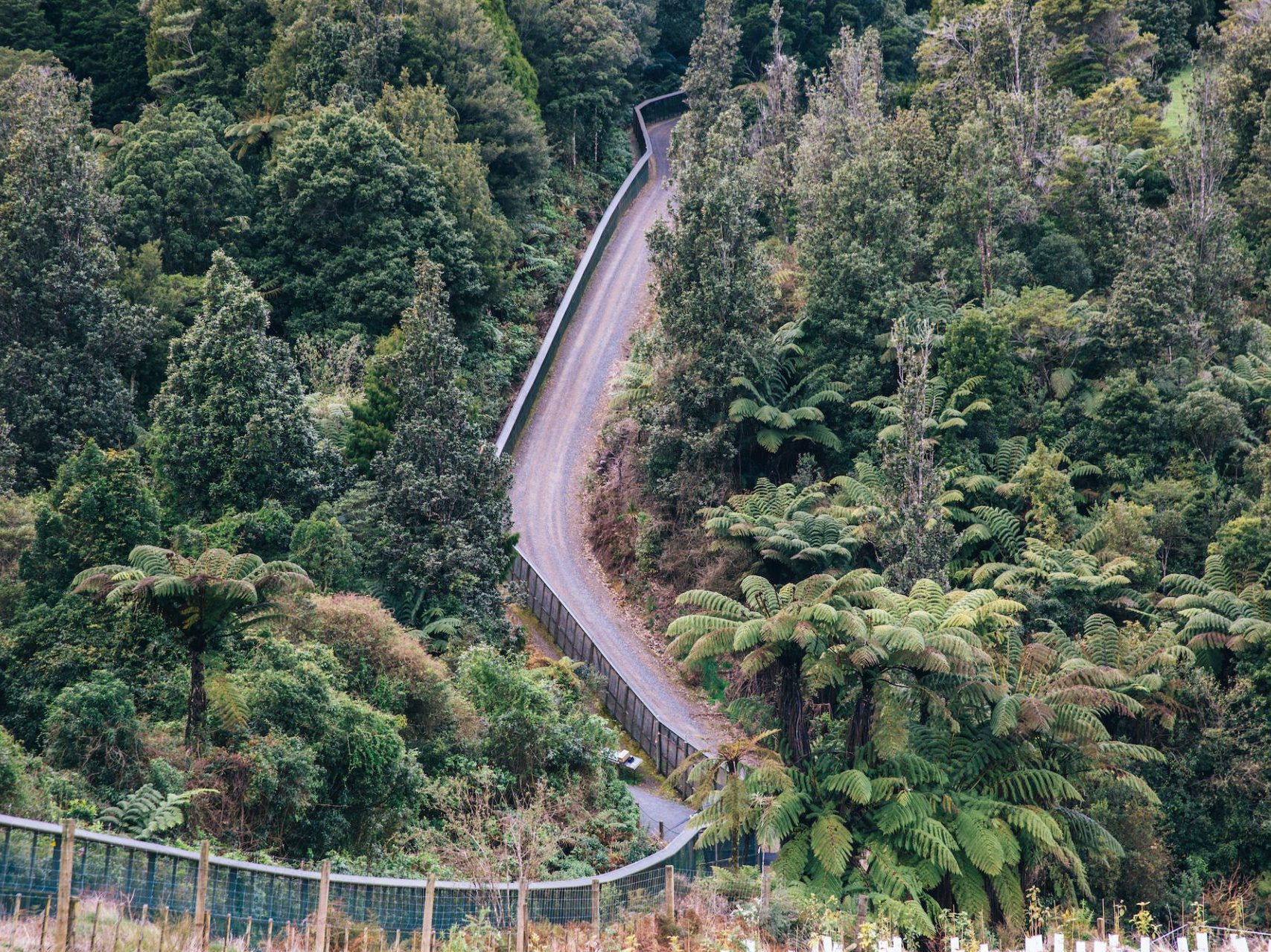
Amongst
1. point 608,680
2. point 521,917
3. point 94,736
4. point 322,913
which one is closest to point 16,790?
point 94,736

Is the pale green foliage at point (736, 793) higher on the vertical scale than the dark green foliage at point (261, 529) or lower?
lower

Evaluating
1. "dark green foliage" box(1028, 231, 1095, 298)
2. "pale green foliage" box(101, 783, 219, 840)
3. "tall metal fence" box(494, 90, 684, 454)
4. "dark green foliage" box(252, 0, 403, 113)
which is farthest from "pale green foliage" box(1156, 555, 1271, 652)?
"dark green foliage" box(252, 0, 403, 113)

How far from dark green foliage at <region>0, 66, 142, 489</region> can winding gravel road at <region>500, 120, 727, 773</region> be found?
488 inches

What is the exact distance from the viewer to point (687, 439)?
1533 inches

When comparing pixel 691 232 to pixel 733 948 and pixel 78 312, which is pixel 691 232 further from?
pixel 733 948

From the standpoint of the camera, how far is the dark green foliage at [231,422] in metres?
32.2

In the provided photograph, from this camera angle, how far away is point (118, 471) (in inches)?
1046

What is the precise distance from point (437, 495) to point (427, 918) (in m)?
17.3

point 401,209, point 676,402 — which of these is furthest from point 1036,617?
point 401,209

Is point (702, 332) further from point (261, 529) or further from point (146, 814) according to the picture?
point (146, 814)

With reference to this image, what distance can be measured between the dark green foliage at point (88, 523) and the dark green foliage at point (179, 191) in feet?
59.2

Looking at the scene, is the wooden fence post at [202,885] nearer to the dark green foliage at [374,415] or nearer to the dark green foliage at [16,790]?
the dark green foliage at [16,790]

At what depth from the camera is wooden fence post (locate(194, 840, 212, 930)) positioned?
14758 millimetres

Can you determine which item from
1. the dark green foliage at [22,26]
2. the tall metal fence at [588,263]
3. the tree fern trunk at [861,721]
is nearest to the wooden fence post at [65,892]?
the tree fern trunk at [861,721]
